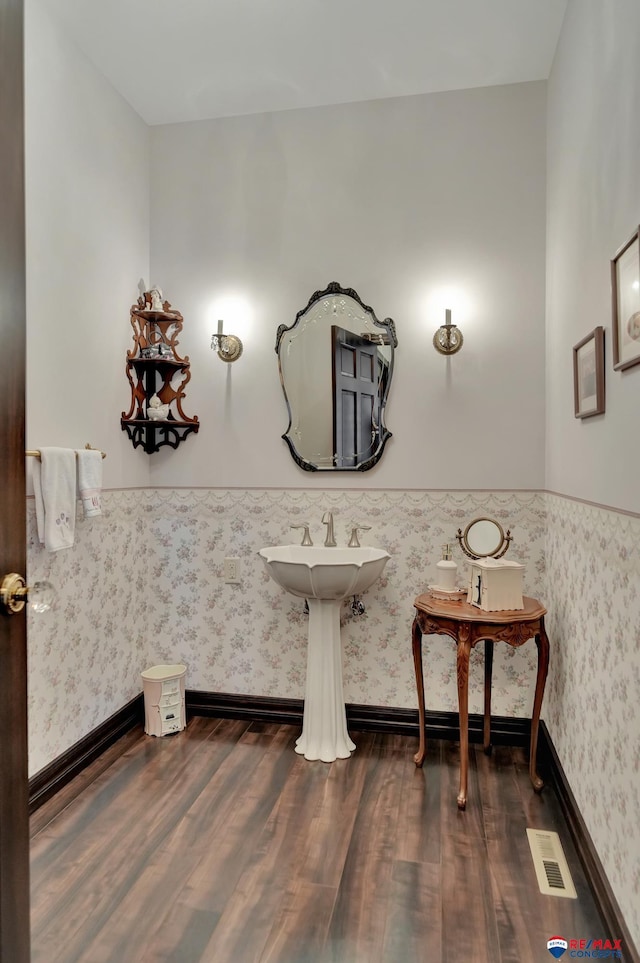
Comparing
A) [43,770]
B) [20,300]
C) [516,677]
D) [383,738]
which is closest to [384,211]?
[20,300]

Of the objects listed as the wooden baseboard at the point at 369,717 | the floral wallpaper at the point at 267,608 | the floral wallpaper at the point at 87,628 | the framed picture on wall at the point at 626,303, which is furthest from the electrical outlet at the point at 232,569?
the framed picture on wall at the point at 626,303

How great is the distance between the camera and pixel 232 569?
9.37 ft

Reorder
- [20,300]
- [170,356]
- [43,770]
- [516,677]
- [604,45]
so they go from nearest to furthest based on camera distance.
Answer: [20,300], [604,45], [43,770], [516,677], [170,356]

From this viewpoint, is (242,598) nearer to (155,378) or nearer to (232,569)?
(232,569)

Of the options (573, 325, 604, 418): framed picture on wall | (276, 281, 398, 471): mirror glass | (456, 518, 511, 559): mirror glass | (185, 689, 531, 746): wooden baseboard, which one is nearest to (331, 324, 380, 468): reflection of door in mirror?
(276, 281, 398, 471): mirror glass

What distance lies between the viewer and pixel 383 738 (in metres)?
2.65

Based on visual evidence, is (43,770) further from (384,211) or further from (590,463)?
(384,211)

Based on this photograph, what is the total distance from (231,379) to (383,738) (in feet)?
6.02

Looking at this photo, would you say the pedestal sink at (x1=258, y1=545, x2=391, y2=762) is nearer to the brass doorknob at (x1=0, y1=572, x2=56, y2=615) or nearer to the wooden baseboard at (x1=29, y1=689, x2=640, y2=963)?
the wooden baseboard at (x1=29, y1=689, x2=640, y2=963)

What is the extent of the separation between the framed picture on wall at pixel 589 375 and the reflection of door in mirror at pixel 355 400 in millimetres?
944

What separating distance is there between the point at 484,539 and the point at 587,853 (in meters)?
1.12

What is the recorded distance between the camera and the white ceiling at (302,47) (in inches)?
86.5

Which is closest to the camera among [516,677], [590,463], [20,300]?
[20,300]

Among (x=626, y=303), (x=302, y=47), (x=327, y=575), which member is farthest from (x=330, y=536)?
(x=302, y=47)
